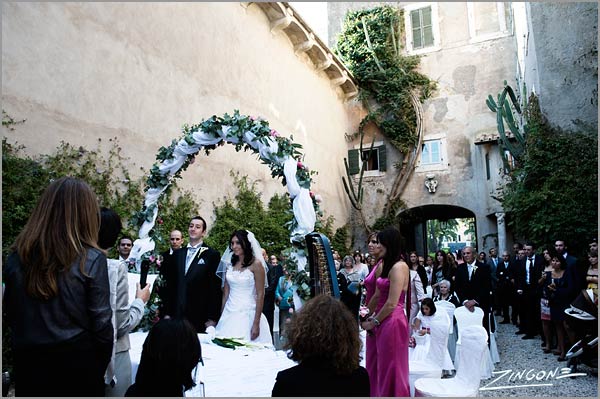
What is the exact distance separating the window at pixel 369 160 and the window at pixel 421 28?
4.17 metres

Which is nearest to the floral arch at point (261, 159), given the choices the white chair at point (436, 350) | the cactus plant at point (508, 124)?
the white chair at point (436, 350)

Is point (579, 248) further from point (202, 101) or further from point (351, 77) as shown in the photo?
point (351, 77)

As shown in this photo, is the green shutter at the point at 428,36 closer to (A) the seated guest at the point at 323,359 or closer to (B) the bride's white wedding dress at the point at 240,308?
(B) the bride's white wedding dress at the point at 240,308

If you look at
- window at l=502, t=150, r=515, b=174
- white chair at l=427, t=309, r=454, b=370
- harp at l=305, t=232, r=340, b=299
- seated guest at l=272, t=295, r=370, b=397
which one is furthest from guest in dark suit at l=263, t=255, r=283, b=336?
window at l=502, t=150, r=515, b=174

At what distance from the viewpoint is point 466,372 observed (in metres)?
3.70

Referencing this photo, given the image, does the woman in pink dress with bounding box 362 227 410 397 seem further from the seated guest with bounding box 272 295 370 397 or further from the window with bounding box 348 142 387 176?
the window with bounding box 348 142 387 176

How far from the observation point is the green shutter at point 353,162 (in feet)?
59.6

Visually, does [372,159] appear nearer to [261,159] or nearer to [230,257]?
[261,159]

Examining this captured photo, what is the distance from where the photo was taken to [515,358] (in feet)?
23.6

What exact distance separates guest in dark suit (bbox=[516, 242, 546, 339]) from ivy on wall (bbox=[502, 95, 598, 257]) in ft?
2.82

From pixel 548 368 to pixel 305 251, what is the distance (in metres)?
4.02

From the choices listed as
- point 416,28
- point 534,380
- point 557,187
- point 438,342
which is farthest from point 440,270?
point 416,28

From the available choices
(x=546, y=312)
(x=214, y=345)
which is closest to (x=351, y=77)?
(x=546, y=312)

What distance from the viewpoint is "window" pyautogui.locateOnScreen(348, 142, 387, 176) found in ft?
A: 58.0
